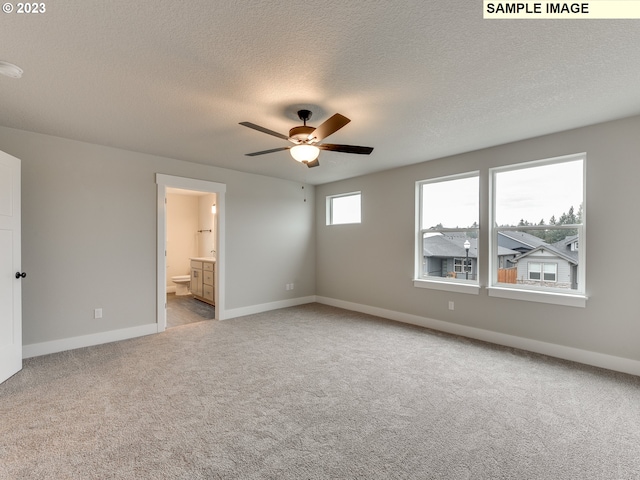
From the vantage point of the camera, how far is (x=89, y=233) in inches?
148

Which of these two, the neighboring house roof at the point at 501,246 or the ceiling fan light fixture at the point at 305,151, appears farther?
the neighboring house roof at the point at 501,246

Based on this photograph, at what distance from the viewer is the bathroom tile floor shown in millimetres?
4926

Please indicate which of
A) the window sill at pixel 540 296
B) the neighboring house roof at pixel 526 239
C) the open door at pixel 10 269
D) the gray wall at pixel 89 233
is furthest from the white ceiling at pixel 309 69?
the window sill at pixel 540 296

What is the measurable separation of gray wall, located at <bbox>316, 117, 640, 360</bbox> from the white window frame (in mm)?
64

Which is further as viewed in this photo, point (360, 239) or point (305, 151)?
point (360, 239)

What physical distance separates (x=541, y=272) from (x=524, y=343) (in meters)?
0.89

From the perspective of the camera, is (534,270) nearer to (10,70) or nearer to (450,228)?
(450,228)

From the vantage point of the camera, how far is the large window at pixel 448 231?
13.7ft

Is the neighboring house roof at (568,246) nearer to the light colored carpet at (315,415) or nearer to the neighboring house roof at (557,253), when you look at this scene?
the neighboring house roof at (557,253)

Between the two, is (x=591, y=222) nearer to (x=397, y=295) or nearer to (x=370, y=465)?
(x=397, y=295)

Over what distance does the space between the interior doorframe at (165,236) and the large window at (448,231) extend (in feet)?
10.6

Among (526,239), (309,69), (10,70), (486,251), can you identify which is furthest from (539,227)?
(10,70)

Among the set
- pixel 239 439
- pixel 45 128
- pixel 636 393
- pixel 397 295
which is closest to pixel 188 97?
pixel 45 128

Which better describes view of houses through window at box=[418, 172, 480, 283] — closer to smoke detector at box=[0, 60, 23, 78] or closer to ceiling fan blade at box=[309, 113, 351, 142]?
ceiling fan blade at box=[309, 113, 351, 142]
